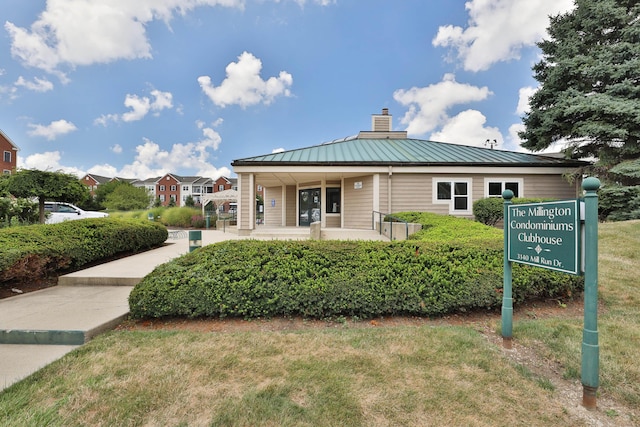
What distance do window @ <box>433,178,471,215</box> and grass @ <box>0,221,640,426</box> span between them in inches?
374

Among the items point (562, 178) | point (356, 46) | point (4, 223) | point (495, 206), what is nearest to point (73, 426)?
point (4, 223)

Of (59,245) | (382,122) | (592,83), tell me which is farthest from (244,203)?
(592,83)

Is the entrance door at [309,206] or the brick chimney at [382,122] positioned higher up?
the brick chimney at [382,122]

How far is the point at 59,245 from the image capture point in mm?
5684

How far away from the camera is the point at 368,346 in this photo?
119 inches

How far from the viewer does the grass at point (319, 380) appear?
198cm

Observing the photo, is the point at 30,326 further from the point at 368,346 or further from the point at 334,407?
the point at 368,346

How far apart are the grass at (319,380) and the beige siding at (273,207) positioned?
45.9 ft

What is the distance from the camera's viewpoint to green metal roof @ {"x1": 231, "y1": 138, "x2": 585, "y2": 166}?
12.3 meters

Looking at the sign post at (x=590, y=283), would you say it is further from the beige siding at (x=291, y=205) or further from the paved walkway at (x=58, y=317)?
the beige siding at (x=291, y=205)

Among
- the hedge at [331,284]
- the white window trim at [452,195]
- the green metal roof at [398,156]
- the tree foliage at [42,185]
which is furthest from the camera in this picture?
the white window trim at [452,195]

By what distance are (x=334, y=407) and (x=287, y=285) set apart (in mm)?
1966

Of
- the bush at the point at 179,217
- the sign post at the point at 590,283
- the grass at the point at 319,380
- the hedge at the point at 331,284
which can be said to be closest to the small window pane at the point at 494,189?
the hedge at the point at 331,284

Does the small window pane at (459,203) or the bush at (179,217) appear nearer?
the small window pane at (459,203)
